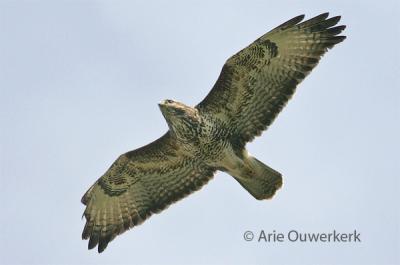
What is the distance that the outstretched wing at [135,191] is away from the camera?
48.6ft

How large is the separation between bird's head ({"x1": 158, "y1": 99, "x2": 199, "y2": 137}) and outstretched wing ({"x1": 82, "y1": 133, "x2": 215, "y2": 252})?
892 mm

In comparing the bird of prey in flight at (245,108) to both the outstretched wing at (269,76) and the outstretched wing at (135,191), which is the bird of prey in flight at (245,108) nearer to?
the outstretched wing at (269,76)

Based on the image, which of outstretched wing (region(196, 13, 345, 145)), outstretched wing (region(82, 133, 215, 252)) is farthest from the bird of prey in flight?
outstretched wing (region(82, 133, 215, 252))

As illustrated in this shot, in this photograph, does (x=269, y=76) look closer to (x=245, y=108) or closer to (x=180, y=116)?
(x=245, y=108)

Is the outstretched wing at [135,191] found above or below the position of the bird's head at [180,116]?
below

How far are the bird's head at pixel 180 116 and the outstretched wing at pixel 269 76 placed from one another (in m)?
0.30

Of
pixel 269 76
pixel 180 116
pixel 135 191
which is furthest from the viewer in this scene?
pixel 135 191

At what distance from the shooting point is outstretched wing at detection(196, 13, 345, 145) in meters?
14.0

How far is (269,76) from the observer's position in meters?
14.2

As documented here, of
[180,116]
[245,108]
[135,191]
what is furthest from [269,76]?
[135,191]

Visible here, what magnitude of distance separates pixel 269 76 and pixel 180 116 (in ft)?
5.10

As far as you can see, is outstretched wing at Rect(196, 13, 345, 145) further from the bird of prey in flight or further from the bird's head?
the bird's head

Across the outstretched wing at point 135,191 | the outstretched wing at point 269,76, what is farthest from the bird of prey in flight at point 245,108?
the outstretched wing at point 135,191

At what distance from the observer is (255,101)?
1427 cm
